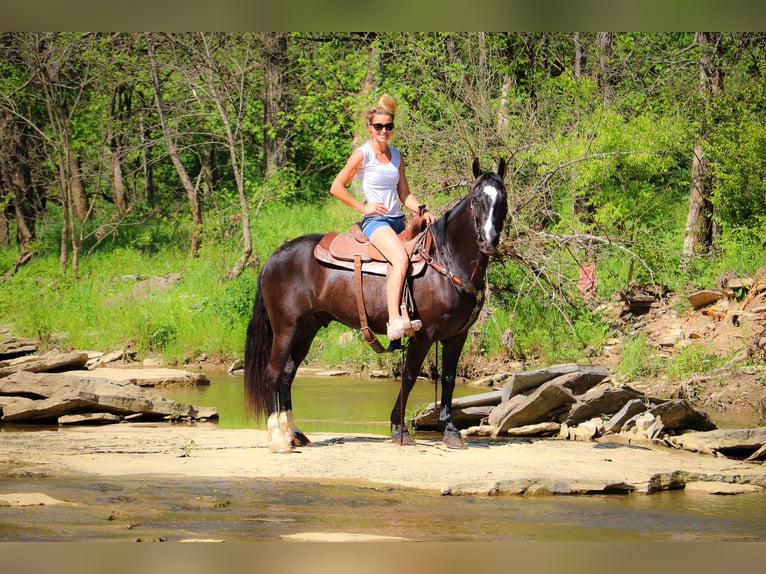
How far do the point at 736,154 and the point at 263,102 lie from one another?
11.2 meters

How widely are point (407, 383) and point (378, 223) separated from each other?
1.39 meters

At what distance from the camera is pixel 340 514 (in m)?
6.53

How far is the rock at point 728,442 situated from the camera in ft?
29.3

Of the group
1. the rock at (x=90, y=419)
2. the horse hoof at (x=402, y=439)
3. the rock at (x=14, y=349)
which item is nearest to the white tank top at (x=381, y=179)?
the horse hoof at (x=402, y=439)

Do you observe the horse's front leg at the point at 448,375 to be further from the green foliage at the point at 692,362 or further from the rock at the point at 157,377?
the rock at the point at 157,377

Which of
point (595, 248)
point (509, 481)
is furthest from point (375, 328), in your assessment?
point (595, 248)

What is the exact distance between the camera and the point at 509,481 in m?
7.38

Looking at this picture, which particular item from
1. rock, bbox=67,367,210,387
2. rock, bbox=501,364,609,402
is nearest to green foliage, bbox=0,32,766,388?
rock, bbox=67,367,210,387

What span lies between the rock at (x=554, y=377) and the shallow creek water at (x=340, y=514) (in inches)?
123

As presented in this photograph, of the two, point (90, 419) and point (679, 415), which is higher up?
point (679, 415)

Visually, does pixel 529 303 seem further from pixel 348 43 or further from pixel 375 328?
pixel 348 43

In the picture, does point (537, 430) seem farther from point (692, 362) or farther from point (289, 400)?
point (692, 362)

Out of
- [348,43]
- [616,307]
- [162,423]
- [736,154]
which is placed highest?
[348,43]

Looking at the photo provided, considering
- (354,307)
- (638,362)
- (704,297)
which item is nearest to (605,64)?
(704,297)
